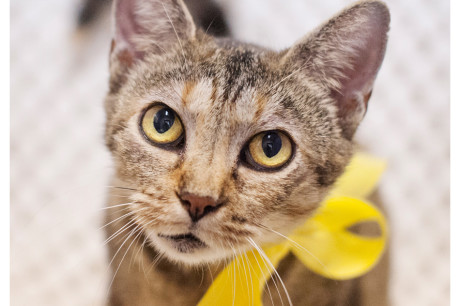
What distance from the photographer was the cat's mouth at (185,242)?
532mm

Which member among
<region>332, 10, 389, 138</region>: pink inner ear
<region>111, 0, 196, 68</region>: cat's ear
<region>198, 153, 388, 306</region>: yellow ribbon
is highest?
<region>111, 0, 196, 68</region>: cat's ear

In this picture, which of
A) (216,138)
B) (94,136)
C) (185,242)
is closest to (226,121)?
(216,138)

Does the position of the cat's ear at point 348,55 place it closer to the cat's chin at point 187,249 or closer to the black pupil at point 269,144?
the black pupil at point 269,144

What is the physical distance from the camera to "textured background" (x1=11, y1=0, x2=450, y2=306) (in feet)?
2.29

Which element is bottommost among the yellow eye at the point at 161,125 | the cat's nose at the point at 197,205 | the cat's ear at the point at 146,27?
the cat's nose at the point at 197,205

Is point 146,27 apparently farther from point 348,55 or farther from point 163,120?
point 348,55

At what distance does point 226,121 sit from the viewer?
21.5 inches

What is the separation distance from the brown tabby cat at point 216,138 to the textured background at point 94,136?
95 millimetres

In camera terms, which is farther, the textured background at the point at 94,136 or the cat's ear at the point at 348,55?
the textured background at the point at 94,136

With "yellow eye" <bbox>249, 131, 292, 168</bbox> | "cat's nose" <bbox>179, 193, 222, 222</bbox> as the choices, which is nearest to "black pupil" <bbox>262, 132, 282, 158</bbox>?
"yellow eye" <bbox>249, 131, 292, 168</bbox>

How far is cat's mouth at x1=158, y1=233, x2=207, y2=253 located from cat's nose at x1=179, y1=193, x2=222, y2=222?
0.13ft

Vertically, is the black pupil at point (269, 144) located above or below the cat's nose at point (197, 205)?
above

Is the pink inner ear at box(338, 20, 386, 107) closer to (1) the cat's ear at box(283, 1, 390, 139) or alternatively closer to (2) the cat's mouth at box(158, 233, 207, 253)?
(1) the cat's ear at box(283, 1, 390, 139)

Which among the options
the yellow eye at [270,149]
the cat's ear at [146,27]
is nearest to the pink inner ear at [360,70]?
the yellow eye at [270,149]
